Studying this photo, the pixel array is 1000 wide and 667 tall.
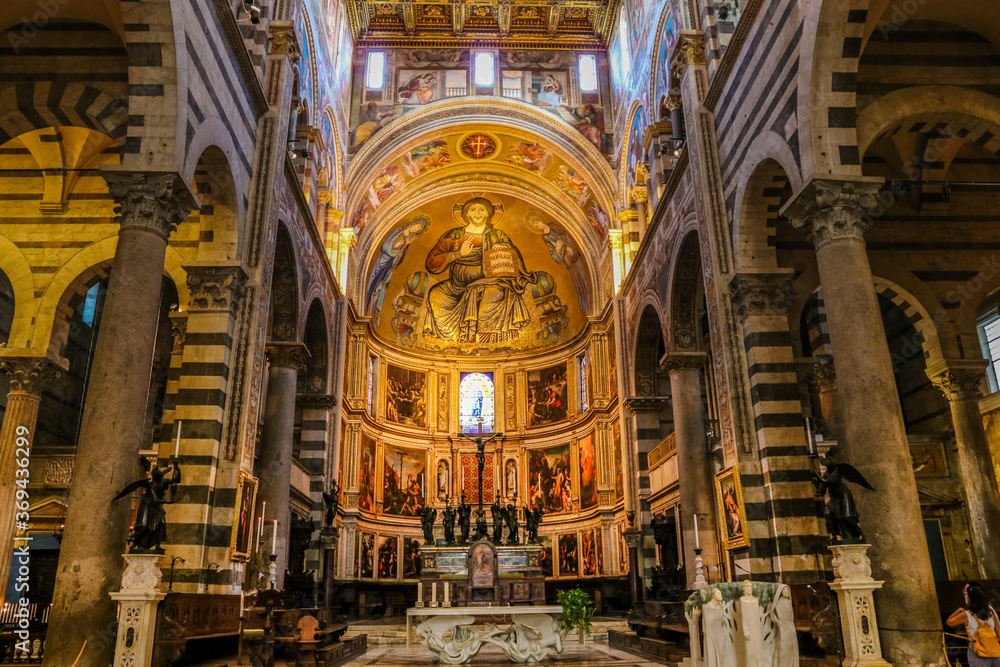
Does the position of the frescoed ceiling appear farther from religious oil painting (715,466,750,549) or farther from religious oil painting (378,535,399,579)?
religious oil painting (715,466,750,549)

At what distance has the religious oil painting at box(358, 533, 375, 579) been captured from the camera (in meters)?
26.7

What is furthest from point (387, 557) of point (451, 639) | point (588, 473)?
point (451, 639)

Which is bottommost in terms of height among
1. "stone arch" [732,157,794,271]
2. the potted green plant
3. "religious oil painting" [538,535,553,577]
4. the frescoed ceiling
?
the potted green plant

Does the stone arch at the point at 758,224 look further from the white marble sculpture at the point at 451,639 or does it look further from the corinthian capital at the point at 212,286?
the corinthian capital at the point at 212,286

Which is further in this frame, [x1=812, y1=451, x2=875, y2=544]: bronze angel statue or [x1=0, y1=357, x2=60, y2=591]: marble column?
[x1=0, y1=357, x2=60, y2=591]: marble column

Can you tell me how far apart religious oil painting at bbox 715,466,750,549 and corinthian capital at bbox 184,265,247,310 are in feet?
28.7

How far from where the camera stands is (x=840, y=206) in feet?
33.1

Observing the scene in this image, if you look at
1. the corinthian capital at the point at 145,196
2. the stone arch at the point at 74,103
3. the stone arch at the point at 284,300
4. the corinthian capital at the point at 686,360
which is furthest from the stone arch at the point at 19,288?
the corinthian capital at the point at 686,360

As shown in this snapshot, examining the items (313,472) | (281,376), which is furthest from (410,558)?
(281,376)

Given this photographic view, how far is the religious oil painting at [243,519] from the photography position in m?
12.1

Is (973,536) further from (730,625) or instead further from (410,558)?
(410,558)

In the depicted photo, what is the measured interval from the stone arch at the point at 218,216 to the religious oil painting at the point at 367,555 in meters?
15.7

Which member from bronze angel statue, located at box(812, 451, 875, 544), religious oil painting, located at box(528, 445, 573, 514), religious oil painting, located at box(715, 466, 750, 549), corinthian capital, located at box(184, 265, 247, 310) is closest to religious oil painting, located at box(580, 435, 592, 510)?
religious oil painting, located at box(528, 445, 573, 514)

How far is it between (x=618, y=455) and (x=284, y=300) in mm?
12458
